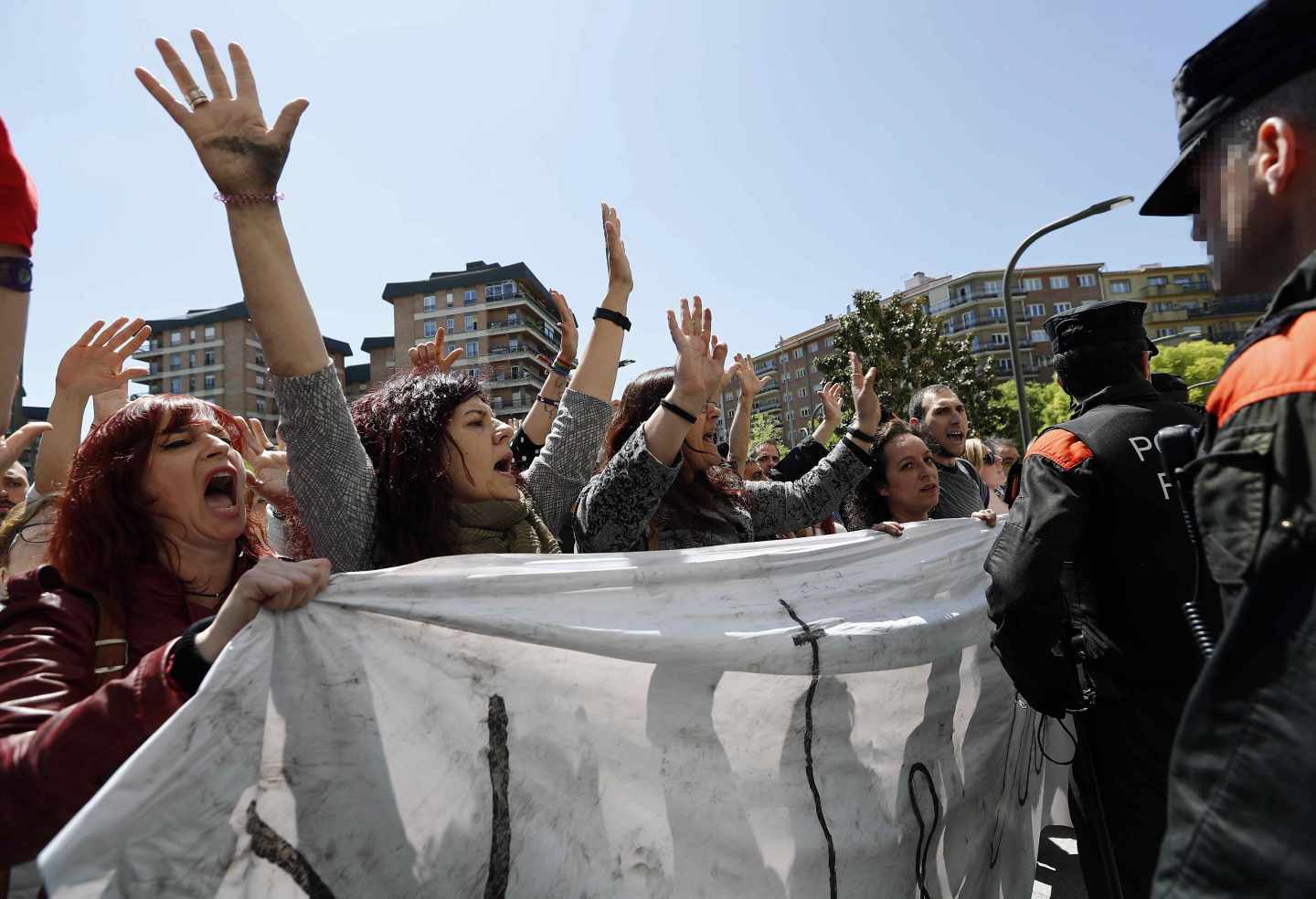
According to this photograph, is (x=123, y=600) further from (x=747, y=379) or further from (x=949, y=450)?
(x=949, y=450)

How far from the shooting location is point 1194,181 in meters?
1.26

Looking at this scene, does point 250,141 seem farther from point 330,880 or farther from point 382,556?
point 330,880

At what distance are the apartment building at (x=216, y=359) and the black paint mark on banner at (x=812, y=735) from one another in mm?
78350

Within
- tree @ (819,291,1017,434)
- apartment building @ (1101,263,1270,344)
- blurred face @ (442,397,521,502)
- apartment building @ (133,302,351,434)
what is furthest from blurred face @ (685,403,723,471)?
apartment building @ (1101,263,1270,344)

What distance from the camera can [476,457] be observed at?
2293 millimetres

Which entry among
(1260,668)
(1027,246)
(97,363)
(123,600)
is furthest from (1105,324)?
(1027,246)

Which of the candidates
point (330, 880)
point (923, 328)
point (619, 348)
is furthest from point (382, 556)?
point (923, 328)

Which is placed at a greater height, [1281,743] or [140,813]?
[1281,743]

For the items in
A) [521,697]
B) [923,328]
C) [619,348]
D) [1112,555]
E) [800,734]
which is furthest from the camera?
[923,328]

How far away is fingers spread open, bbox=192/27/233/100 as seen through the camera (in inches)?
69.8

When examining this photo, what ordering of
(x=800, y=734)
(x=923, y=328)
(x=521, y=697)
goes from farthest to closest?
(x=923, y=328), (x=800, y=734), (x=521, y=697)

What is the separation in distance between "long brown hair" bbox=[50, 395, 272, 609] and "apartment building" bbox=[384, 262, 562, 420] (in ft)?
239

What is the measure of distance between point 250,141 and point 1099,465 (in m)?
2.34

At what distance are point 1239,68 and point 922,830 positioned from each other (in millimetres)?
2009
